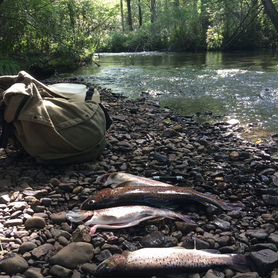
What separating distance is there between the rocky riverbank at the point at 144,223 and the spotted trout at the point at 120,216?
6cm

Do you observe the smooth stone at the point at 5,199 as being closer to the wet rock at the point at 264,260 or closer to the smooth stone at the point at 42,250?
the smooth stone at the point at 42,250

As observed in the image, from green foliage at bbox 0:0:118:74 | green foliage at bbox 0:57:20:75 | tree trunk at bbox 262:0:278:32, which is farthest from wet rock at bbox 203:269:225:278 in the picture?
green foliage at bbox 0:0:118:74

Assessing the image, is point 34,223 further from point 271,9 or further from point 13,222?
point 271,9

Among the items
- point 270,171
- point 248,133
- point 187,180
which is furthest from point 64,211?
point 248,133

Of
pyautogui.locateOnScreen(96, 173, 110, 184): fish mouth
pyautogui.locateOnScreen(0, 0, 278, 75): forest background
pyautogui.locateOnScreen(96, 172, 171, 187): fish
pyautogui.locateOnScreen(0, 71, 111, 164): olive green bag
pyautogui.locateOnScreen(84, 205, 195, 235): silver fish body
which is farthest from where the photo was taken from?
pyautogui.locateOnScreen(0, 0, 278, 75): forest background

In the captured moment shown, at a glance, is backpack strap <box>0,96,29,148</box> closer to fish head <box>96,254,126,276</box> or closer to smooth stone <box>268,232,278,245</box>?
fish head <box>96,254,126,276</box>

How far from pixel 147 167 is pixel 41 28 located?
1047 centimetres

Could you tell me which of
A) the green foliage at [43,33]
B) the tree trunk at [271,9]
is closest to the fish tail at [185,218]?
the tree trunk at [271,9]

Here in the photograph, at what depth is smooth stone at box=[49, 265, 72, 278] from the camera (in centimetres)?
317

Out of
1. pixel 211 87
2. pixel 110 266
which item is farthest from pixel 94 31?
pixel 110 266

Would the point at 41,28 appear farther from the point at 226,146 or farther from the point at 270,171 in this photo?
the point at 270,171

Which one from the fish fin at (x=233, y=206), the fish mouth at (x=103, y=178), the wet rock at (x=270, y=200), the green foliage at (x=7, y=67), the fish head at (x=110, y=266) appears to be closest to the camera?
the fish head at (x=110, y=266)

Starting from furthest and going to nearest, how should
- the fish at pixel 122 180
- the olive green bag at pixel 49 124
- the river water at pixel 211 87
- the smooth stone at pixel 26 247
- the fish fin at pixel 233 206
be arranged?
the river water at pixel 211 87
the olive green bag at pixel 49 124
the fish at pixel 122 180
the fish fin at pixel 233 206
the smooth stone at pixel 26 247

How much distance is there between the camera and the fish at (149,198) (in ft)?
13.6
